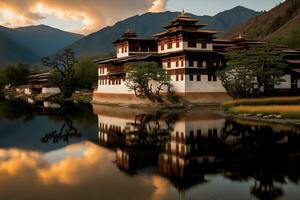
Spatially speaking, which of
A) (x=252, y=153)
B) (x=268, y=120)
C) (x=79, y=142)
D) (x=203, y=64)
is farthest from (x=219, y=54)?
(x=252, y=153)

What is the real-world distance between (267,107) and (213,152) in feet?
82.1

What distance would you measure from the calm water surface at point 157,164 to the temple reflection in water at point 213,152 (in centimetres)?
4

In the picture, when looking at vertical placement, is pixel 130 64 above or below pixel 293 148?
above

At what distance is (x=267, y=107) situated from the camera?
152 ft

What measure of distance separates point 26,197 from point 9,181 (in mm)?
3020

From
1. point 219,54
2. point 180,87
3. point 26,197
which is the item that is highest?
point 219,54

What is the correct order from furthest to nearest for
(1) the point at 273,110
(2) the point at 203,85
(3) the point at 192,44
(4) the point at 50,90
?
(4) the point at 50,90 < (3) the point at 192,44 < (2) the point at 203,85 < (1) the point at 273,110

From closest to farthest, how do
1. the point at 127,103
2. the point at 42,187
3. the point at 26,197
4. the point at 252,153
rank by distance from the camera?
the point at 26,197 → the point at 42,187 → the point at 252,153 → the point at 127,103

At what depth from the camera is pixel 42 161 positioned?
22.9m

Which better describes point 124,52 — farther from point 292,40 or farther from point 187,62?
point 292,40

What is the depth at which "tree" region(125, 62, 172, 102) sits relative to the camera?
68312mm

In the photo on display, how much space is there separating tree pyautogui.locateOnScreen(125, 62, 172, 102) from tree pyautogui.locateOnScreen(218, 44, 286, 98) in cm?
982

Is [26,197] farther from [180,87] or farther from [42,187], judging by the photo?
[180,87]

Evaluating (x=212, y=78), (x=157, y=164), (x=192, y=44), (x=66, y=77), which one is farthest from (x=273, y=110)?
(x=66, y=77)
